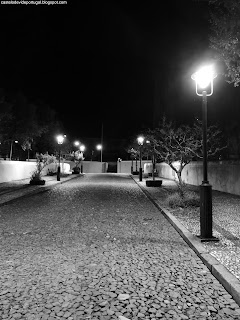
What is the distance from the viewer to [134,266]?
16.0ft

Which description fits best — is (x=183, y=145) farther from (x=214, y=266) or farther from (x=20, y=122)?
(x=20, y=122)

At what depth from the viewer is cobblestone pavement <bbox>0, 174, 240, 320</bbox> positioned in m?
3.43

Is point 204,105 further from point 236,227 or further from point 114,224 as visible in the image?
point 114,224

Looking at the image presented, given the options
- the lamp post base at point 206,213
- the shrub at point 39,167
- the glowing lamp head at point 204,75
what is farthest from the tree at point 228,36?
the shrub at point 39,167

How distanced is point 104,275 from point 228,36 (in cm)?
768

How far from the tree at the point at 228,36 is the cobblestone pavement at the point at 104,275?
540 centimetres

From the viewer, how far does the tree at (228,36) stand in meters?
8.43

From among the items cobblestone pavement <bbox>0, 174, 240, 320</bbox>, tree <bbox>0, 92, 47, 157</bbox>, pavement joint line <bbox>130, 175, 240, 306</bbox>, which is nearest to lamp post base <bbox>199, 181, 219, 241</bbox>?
pavement joint line <bbox>130, 175, 240, 306</bbox>

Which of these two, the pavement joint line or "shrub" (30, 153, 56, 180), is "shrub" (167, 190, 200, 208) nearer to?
the pavement joint line

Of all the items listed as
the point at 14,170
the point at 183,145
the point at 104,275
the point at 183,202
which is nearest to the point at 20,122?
the point at 14,170

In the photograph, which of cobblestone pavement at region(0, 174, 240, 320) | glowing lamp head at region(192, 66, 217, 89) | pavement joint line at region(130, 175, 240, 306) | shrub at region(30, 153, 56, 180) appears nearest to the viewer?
cobblestone pavement at region(0, 174, 240, 320)

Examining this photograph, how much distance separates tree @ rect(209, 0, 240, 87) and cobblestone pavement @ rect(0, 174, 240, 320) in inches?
213

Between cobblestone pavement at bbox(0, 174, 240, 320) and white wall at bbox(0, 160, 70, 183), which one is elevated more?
white wall at bbox(0, 160, 70, 183)

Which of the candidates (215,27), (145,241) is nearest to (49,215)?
(145,241)
